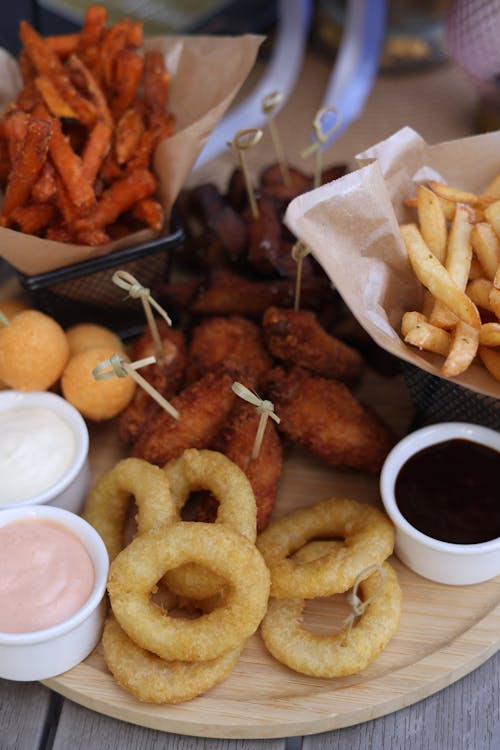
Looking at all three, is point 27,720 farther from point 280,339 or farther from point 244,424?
point 280,339

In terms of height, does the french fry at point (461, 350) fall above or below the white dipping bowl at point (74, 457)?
above

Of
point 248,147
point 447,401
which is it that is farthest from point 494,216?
point 248,147

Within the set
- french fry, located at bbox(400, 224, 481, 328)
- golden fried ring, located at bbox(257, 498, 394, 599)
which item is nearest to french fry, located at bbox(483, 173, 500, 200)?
french fry, located at bbox(400, 224, 481, 328)

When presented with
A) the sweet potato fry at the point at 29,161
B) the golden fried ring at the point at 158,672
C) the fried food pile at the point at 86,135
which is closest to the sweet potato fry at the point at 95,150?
the fried food pile at the point at 86,135

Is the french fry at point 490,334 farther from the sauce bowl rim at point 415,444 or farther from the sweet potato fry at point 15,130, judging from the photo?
the sweet potato fry at point 15,130

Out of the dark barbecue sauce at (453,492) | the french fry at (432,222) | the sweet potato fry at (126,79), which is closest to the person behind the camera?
the dark barbecue sauce at (453,492)

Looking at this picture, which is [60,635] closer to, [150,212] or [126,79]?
[150,212]

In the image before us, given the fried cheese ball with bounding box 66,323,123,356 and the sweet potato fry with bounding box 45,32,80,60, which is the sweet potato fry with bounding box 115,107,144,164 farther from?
the fried cheese ball with bounding box 66,323,123,356
